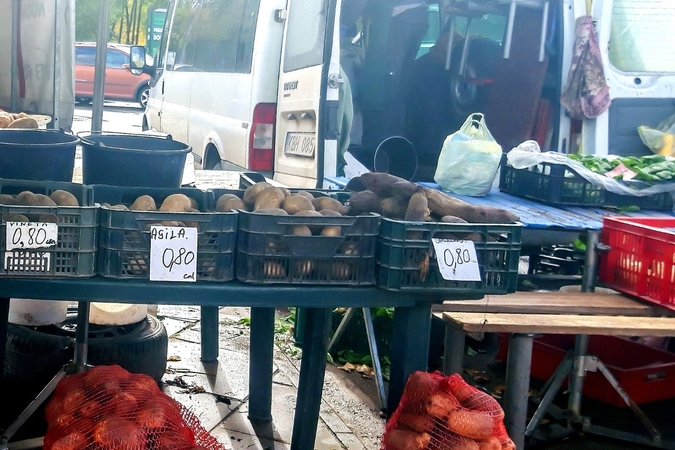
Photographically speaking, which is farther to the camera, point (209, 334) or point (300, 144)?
point (300, 144)

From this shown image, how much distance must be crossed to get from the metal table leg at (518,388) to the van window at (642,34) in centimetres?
285

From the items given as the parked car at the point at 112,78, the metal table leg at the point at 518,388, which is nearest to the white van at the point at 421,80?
the metal table leg at the point at 518,388

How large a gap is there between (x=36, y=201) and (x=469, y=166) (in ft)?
8.91

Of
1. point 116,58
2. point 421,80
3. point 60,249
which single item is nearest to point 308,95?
point 421,80

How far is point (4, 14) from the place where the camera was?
6.92m

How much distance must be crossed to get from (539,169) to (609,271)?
83 centimetres

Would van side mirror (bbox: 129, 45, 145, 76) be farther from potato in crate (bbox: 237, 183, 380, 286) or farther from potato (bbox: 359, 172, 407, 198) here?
potato in crate (bbox: 237, 183, 380, 286)

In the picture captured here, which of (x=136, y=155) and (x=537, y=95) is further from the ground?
(x=537, y=95)

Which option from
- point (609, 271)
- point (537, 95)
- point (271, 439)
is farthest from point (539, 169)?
point (271, 439)

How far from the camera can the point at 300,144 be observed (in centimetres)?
550

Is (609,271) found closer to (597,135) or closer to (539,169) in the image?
(539,169)

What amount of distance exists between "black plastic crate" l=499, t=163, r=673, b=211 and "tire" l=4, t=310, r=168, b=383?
2.16m

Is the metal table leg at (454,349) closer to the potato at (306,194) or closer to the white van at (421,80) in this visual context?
the potato at (306,194)

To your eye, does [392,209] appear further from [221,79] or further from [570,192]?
[221,79]
